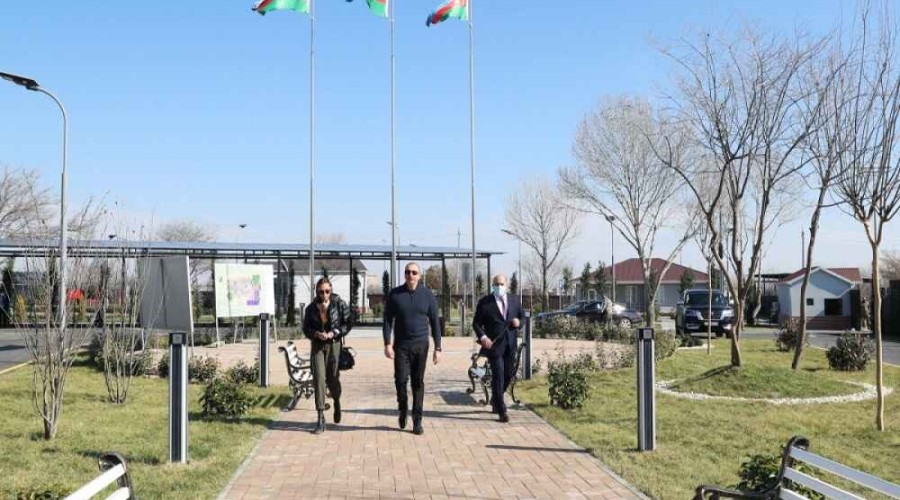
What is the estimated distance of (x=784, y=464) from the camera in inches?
180

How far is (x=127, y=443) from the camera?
8.37 meters

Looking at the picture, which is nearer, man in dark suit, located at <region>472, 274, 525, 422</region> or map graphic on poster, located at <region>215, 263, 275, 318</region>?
man in dark suit, located at <region>472, 274, 525, 422</region>

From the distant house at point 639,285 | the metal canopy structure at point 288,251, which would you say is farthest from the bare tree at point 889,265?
the metal canopy structure at point 288,251

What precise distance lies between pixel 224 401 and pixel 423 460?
10.7 feet

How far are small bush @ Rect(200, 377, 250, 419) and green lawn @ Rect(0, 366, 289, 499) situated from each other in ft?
0.56

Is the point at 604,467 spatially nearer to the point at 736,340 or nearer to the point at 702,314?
the point at 736,340

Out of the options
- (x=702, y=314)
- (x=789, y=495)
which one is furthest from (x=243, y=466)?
(x=702, y=314)

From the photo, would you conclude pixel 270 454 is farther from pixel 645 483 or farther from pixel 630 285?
pixel 630 285

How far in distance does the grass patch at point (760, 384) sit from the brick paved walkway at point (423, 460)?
11.2 ft

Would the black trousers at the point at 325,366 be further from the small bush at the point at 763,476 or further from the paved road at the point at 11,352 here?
the paved road at the point at 11,352

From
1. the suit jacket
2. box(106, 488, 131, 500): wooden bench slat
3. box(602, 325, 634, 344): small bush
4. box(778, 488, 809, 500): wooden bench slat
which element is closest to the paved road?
the suit jacket

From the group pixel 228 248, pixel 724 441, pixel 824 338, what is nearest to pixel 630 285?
pixel 824 338

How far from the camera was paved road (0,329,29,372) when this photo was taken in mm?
18469

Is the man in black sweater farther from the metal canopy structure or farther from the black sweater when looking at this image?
the metal canopy structure
